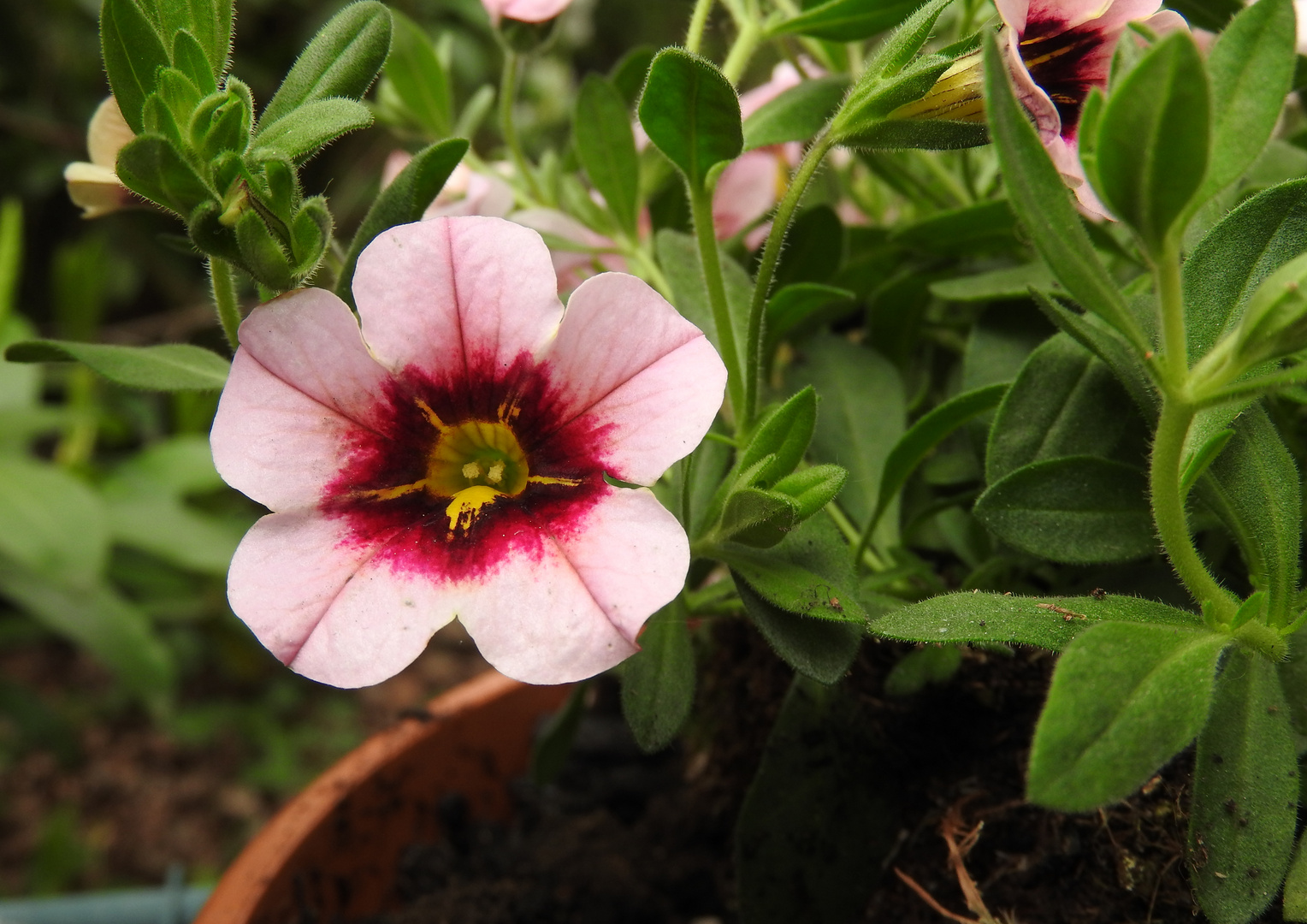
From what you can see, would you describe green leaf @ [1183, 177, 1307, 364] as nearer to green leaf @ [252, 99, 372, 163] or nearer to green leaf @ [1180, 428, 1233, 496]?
green leaf @ [1180, 428, 1233, 496]

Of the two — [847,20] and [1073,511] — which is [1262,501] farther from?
[847,20]

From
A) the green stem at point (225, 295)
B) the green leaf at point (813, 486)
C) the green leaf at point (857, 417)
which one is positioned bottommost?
the green leaf at point (857, 417)

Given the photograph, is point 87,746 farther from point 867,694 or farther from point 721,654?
point 867,694

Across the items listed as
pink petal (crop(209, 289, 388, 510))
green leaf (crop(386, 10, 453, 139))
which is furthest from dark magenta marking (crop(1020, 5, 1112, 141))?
green leaf (crop(386, 10, 453, 139))

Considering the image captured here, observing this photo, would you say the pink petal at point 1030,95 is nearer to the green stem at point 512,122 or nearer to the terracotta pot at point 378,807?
the green stem at point 512,122

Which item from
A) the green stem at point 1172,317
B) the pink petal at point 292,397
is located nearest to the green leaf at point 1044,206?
the green stem at point 1172,317

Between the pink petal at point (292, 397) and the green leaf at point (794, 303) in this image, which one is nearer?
the pink petal at point (292, 397)

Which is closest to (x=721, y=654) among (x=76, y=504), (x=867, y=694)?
(x=867, y=694)
